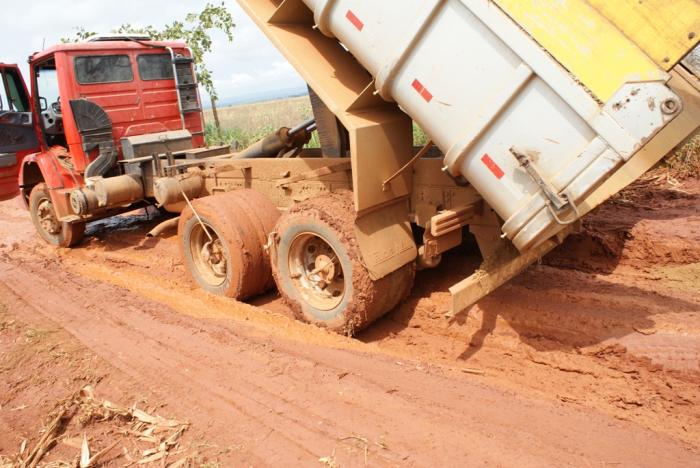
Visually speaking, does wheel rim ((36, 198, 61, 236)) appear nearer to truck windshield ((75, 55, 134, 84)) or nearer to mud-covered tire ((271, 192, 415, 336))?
truck windshield ((75, 55, 134, 84))

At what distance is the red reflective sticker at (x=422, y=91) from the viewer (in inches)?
138

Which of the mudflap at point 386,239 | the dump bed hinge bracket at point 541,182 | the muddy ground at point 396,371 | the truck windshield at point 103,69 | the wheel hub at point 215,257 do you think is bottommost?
the muddy ground at point 396,371

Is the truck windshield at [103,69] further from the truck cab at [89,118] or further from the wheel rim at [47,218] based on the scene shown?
the wheel rim at [47,218]

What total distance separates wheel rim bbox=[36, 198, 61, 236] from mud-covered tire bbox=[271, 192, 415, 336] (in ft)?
16.2

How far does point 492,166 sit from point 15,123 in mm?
7640

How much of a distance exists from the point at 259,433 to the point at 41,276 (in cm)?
475

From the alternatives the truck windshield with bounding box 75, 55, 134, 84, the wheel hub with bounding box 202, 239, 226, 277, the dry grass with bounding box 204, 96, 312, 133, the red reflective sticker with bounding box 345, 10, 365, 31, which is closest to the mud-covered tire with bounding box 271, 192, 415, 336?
the wheel hub with bounding box 202, 239, 226, 277

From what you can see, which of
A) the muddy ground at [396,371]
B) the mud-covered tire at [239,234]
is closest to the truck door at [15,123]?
the muddy ground at [396,371]

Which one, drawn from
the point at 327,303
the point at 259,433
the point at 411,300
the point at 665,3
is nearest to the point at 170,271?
the point at 327,303

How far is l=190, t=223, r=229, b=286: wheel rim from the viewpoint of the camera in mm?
5684

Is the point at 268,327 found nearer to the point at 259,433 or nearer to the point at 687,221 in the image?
the point at 259,433

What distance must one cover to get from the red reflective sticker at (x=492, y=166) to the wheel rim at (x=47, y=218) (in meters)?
7.03

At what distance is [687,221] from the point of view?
5961 millimetres

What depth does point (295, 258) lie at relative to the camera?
4820mm
